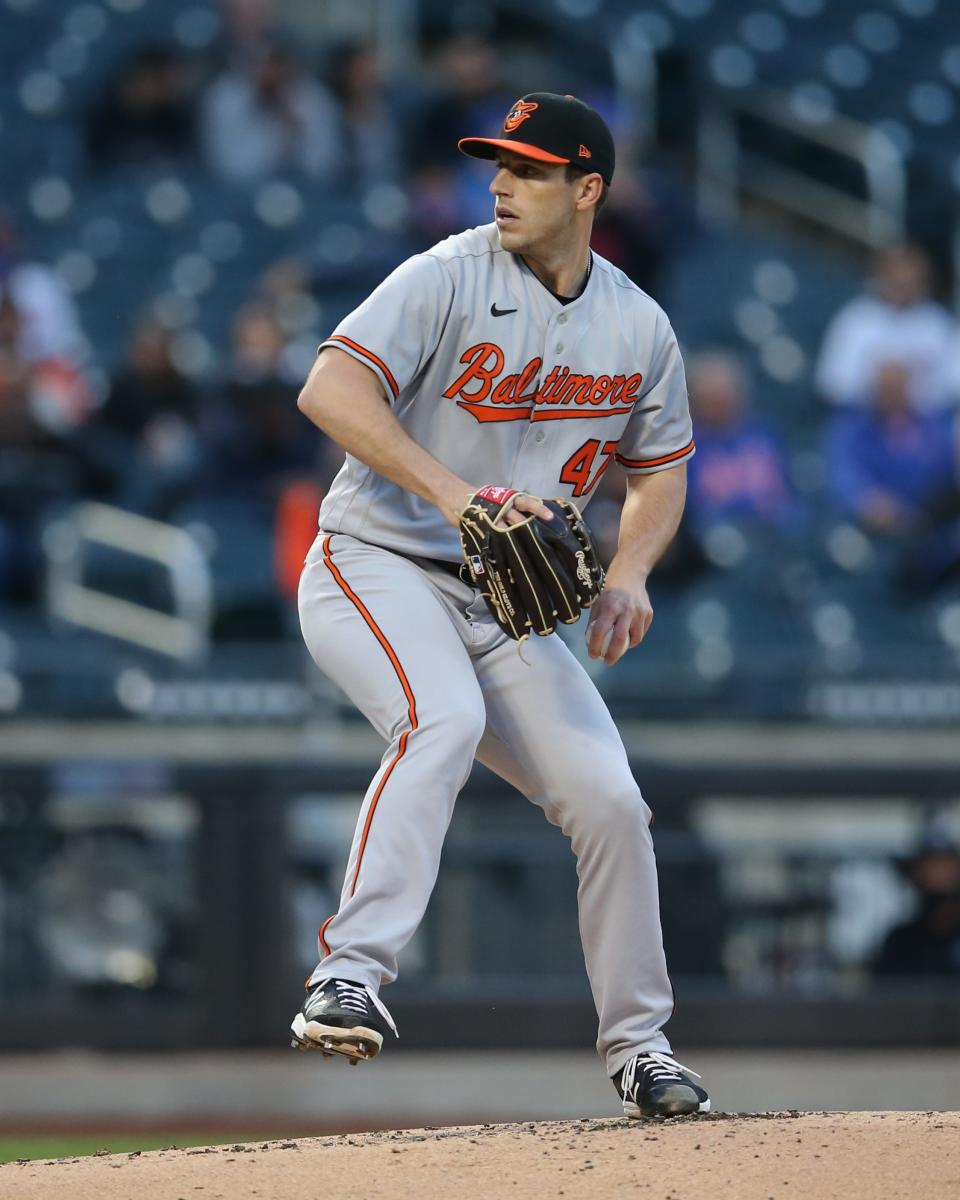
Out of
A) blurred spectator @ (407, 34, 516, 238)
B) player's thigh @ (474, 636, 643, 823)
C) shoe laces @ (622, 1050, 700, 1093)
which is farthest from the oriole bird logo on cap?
blurred spectator @ (407, 34, 516, 238)

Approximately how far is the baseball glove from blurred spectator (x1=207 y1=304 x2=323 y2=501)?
5.14m

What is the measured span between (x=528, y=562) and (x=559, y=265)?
0.66m

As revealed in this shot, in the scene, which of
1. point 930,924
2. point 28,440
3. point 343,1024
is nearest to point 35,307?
point 28,440

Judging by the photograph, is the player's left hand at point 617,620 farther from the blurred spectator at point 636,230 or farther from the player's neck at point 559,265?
the blurred spectator at point 636,230

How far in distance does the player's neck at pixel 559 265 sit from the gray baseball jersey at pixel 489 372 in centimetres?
2

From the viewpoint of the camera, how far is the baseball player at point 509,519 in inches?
148

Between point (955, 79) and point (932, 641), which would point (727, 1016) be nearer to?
point (932, 641)

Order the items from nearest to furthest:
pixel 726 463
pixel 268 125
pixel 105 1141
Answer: pixel 105 1141 < pixel 726 463 < pixel 268 125

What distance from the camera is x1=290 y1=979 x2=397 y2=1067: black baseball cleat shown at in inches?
140

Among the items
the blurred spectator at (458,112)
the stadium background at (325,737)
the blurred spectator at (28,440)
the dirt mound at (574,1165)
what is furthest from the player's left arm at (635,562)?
the blurred spectator at (458,112)

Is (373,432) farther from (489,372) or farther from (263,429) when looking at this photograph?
(263,429)

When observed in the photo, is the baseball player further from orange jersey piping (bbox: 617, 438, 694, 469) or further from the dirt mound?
the dirt mound

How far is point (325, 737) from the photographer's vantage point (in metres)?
7.98

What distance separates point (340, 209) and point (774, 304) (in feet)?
7.35
